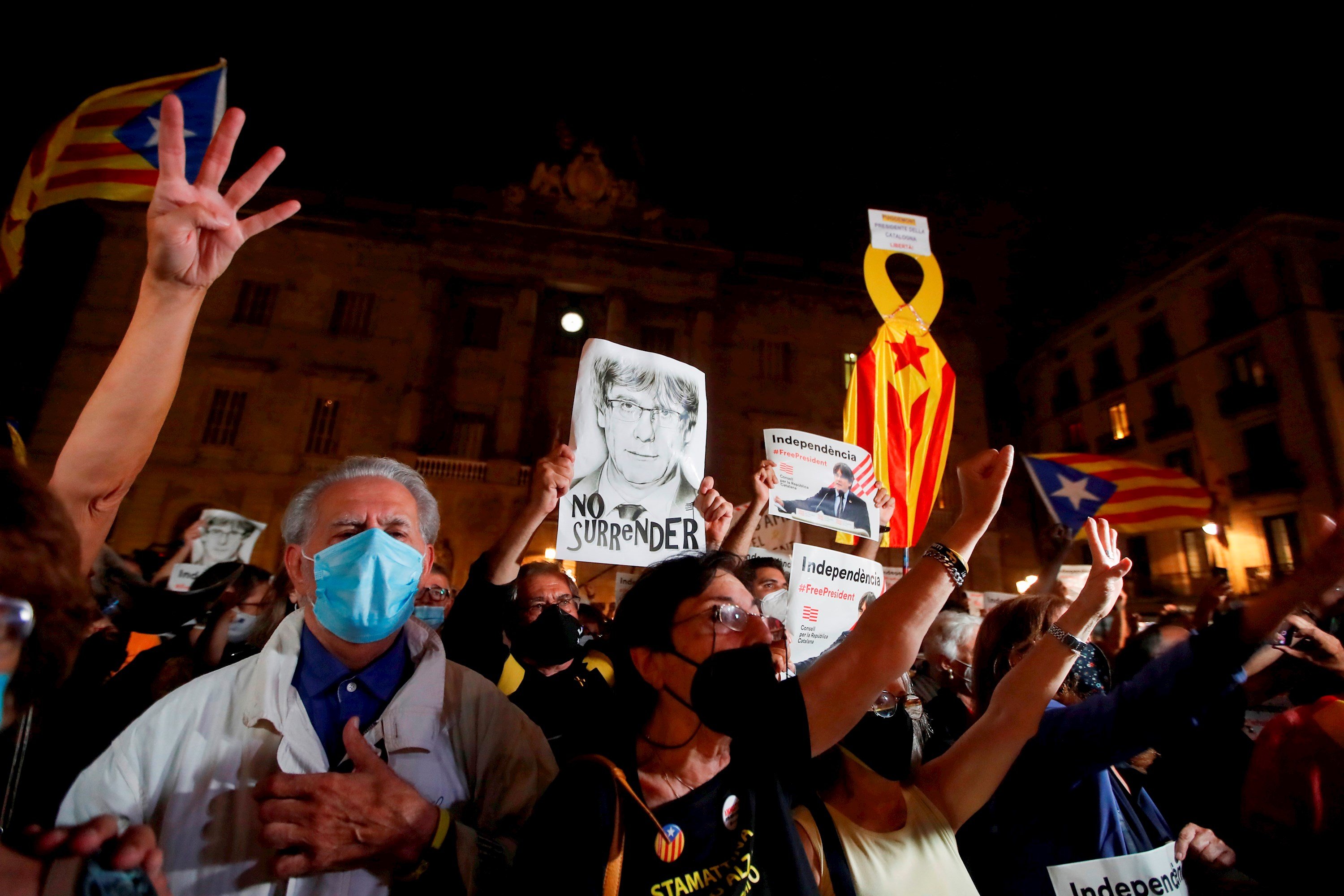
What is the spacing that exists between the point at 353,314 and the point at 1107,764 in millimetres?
22852

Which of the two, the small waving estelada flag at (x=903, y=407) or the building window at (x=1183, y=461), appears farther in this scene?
the building window at (x=1183, y=461)

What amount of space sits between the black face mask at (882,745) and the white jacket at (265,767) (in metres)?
0.91

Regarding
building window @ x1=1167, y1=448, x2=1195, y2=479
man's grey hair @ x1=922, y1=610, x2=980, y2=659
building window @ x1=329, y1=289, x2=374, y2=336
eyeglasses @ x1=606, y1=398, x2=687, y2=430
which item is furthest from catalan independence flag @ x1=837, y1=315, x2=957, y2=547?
building window @ x1=1167, y1=448, x2=1195, y2=479

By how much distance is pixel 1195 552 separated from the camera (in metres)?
21.8

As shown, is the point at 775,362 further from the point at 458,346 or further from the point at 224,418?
the point at 224,418

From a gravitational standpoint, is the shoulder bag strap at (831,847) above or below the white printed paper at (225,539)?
below

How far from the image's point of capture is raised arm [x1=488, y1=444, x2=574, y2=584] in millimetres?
2449

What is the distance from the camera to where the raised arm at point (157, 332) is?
1480mm

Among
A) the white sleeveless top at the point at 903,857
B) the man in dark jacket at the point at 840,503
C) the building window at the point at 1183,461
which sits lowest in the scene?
the white sleeveless top at the point at 903,857

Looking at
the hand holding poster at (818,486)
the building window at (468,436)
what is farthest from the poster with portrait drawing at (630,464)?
the building window at (468,436)

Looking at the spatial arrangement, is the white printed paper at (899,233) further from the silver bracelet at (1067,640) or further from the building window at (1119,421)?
the building window at (1119,421)

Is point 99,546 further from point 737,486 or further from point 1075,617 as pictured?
point 737,486

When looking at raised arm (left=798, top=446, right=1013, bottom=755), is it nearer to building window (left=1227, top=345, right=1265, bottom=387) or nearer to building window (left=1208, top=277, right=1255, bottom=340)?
building window (left=1227, top=345, right=1265, bottom=387)

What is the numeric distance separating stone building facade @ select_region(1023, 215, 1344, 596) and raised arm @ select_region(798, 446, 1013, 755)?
69.7 ft
